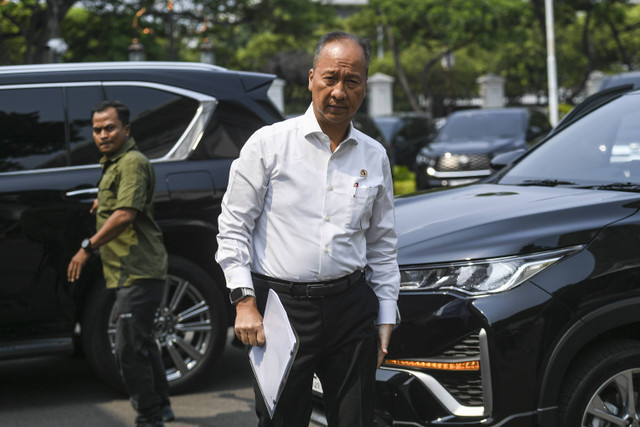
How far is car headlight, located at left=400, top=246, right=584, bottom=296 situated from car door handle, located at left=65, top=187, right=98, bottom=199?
7.84ft

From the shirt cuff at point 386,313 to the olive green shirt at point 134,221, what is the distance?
6.27ft

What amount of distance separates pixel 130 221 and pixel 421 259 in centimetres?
162

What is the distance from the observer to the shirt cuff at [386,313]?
10.0 ft

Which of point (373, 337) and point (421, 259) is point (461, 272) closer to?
point (421, 259)

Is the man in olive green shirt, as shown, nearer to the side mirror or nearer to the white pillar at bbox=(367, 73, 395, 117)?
the side mirror

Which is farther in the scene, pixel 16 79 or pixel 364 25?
pixel 364 25

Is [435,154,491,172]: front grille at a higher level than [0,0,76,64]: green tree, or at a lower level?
lower

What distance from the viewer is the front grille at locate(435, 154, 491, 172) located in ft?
47.5

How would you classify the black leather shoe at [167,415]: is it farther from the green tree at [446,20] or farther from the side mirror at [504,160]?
the green tree at [446,20]

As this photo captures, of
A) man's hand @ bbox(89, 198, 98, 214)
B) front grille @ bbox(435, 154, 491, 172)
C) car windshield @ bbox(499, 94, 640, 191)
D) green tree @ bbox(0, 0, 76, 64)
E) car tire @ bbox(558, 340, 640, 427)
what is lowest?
front grille @ bbox(435, 154, 491, 172)

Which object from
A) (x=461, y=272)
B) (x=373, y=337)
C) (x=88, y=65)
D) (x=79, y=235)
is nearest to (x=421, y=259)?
(x=461, y=272)

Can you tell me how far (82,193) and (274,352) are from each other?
2.84 meters

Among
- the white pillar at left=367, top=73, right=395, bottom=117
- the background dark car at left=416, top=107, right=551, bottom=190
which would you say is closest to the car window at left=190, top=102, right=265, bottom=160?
the background dark car at left=416, top=107, right=551, bottom=190

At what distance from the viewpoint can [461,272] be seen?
142 inches
